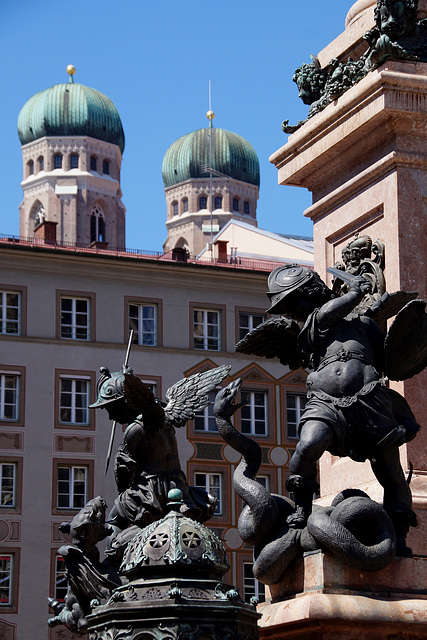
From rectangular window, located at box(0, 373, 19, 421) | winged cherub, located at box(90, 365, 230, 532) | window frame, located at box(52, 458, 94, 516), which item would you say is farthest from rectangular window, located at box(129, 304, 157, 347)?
winged cherub, located at box(90, 365, 230, 532)

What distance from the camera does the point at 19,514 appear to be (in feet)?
135

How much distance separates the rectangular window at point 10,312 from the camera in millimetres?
43594

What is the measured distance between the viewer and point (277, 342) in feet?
31.9

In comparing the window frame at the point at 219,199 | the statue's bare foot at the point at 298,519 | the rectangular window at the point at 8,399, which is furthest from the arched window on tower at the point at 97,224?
the statue's bare foot at the point at 298,519

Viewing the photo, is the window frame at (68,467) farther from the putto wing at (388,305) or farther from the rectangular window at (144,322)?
the putto wing at (388,305)

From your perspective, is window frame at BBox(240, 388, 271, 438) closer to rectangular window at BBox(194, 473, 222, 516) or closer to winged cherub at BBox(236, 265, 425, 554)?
rectangular window at BBox(194, 473, 222, 516)

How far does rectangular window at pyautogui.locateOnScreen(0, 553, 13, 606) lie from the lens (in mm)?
40219

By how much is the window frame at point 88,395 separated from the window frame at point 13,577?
4.06 m

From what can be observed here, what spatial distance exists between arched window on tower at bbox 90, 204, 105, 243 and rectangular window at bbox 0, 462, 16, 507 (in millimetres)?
82076

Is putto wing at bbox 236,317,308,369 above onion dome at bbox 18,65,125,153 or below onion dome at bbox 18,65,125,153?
below

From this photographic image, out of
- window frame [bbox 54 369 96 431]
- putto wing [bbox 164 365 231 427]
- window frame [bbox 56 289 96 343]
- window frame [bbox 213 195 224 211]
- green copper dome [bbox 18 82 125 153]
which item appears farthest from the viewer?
window frame [bbox 213 195 224 211]

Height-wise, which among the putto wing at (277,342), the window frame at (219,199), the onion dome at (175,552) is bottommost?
the onion dome at (175,552)

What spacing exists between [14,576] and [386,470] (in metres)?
33.1

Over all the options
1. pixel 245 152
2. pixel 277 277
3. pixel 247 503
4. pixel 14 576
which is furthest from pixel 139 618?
pixel 245 152
